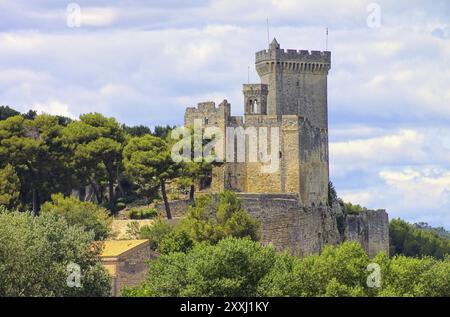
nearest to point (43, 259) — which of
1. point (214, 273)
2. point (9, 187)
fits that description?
point (214, 273)

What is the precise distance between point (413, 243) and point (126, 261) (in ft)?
125

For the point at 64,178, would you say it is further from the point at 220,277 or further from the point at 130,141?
the point at 220,277

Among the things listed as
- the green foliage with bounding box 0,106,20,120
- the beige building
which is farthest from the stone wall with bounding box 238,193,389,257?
the green foliage with bounding box 0,106,20,120

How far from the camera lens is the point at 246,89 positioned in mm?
83125

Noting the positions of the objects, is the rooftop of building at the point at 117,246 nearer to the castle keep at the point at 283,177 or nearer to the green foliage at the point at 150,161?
the castle keep at the point at 283,177

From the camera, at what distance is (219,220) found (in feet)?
233

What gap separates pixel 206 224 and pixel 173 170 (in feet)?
26.4

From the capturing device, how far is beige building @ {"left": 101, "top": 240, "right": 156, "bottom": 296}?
6544cm

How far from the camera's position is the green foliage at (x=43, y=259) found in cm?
5453

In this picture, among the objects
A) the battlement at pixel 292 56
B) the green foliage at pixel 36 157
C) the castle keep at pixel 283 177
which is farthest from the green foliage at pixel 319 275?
the battlement at pixel 292 56

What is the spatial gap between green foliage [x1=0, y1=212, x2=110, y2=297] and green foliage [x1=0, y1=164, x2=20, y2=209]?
43.1ft

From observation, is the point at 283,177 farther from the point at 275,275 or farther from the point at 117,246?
the point at 275,275

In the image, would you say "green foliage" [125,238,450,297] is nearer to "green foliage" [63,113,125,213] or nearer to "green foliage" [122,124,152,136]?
"green foliage" [63,113,125,213]
